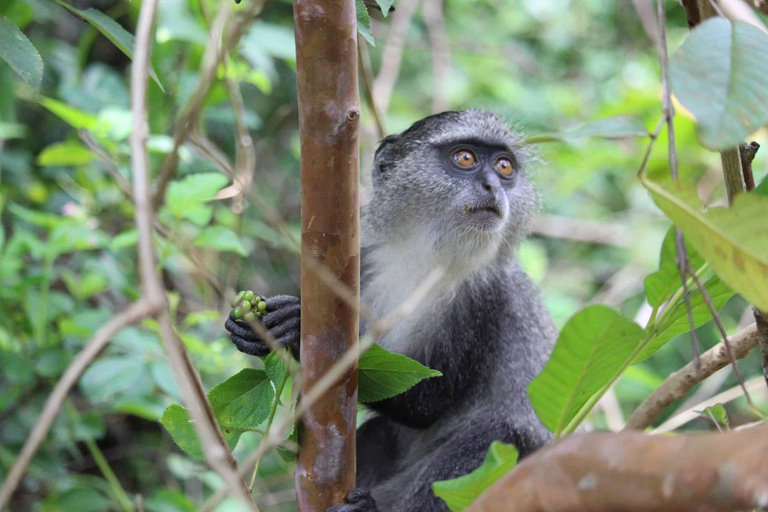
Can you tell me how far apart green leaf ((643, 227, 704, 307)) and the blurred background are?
3.84 feet

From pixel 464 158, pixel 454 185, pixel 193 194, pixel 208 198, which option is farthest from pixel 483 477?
pixel 464 158

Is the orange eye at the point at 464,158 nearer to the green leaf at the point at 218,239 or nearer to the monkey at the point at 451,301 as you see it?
the monkey at the point at 451,301

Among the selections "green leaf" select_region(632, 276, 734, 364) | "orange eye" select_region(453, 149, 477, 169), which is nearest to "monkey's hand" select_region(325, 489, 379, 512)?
"green leaf" select_region(632, 276, 734, 364)

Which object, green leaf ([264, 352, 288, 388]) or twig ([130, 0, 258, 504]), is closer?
twig ([130, 0, 258, 504])

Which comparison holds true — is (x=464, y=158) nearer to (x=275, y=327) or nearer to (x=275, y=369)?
(x=275, y=327)

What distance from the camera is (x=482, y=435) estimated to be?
3.88m

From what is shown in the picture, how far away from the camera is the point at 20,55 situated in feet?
7.77

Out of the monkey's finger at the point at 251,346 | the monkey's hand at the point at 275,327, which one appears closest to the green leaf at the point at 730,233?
the monkey's hand at the point at 275,327

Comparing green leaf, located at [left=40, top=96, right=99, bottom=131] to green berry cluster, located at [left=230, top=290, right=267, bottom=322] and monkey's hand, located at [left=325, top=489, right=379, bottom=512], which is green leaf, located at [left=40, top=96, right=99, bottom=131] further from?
monkey's hand, located at [left=325, top=489, right=379, bottom=512]

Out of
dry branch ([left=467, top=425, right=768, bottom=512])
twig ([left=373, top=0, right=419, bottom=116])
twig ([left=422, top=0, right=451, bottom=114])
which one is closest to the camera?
dry branch ([left=467, top=425, right=768, bottom=512])

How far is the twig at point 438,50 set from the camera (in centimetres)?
819

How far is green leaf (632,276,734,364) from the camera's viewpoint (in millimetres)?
1956

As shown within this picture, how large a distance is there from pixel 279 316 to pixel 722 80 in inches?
84.7

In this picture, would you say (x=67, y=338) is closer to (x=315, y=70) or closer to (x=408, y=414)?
(x=408, y=414)
